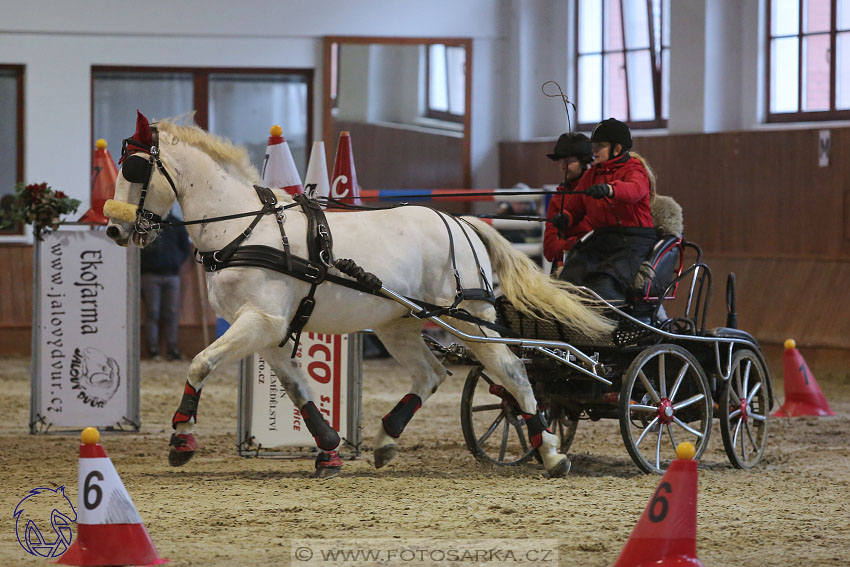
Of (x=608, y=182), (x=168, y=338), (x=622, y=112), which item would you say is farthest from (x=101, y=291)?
(x=622, y=112)

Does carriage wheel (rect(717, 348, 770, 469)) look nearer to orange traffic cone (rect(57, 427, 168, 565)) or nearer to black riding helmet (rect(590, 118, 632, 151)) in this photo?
black riding helmet (rect(590, 118, 632, 151))

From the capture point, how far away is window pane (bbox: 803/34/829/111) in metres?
11.0

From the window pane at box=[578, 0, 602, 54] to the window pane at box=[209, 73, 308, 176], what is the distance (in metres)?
3.21

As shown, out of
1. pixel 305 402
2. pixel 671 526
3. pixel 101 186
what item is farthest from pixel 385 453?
pixel 101 186

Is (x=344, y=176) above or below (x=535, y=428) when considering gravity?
above

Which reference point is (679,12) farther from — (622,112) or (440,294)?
(440,294)

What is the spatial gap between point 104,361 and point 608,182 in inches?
131

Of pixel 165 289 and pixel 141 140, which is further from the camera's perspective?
pixel 165 289

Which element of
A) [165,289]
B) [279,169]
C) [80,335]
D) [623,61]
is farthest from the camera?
[623,61]

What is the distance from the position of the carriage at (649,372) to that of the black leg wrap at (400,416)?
33 centimetres

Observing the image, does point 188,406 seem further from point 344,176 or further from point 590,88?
point 590,88

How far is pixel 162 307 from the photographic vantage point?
12141 mm

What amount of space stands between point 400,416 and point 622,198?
154 cm

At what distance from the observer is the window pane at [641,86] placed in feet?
39.9
